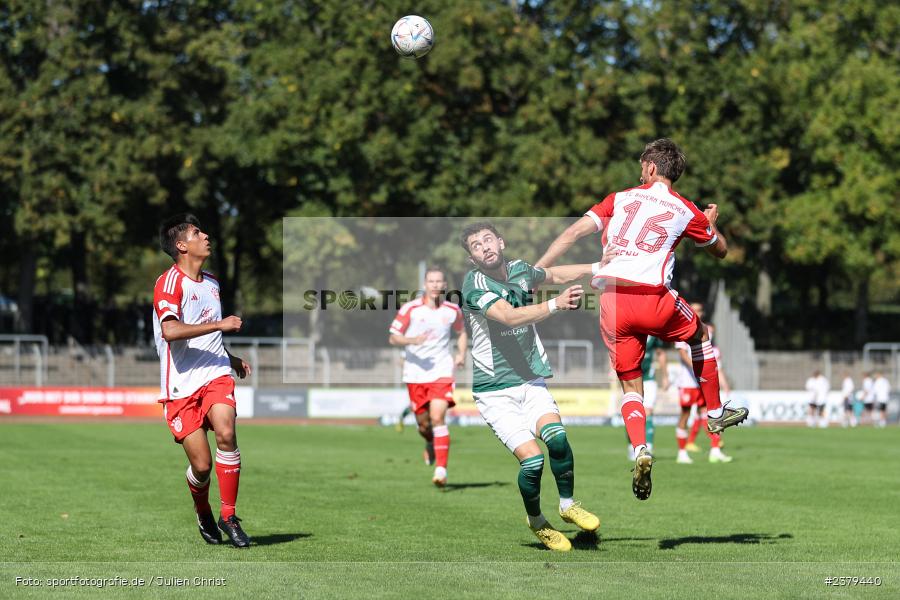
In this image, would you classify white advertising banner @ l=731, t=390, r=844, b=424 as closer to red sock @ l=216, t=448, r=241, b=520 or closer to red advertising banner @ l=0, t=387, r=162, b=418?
red advertising banner @ l=0, t=387, r=162, b=418

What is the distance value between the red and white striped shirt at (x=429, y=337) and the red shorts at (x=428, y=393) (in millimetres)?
68

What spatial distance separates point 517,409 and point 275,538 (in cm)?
228

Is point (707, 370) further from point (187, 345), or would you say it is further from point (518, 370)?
point (187, 345)

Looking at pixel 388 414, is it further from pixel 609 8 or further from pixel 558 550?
pixel 558 550

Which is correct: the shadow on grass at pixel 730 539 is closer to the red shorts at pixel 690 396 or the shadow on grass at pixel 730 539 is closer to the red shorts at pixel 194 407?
the red shorts at pixel 194 407

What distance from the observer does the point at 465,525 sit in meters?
11.7

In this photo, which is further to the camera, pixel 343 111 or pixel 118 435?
pixel 343 111

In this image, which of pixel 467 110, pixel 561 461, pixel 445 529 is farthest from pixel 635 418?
pixel 467 110

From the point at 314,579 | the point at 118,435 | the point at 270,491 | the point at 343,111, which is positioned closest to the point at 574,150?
the point at 343,111

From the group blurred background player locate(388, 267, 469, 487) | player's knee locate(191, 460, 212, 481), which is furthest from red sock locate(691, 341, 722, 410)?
blurred background player locate(388, 267, 469, 487)

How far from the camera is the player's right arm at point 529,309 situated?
9.01 m

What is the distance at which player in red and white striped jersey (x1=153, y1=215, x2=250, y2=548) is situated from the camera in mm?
9953

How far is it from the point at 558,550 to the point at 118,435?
2007cm

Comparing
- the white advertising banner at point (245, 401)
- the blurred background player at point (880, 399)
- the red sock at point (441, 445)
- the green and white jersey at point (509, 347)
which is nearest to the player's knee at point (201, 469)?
the green and white jersey at point (509, 347)
